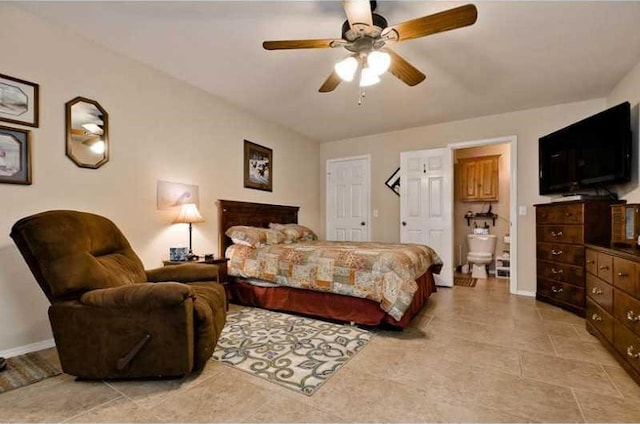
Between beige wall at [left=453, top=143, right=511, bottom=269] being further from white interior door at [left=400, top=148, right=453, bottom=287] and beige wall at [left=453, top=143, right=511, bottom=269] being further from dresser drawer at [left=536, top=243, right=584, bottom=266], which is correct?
dresser drawer at [left=536, top=243, right=584, bottom=266]

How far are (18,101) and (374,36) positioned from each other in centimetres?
255

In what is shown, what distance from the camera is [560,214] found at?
10.9 ft

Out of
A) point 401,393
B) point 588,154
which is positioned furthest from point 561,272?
point 401,393

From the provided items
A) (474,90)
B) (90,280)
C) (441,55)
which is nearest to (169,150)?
(90,280)

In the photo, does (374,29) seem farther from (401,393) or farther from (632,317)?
(632,317)

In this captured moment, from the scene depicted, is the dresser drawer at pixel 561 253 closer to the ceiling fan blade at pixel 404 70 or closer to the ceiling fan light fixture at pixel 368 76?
the ceiling fan blade at pixel 404 70

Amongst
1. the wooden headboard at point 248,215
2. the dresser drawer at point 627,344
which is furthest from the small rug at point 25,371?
the dresser drawer at point 627,344

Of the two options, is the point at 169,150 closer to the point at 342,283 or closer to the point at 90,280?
the point at 90,280

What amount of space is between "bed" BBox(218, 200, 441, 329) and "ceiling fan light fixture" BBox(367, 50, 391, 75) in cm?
172

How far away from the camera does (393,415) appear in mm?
1493

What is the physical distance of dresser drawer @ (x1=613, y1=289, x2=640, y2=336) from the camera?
179 cm

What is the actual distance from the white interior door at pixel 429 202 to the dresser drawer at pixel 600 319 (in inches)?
77.1

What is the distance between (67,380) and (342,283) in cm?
197

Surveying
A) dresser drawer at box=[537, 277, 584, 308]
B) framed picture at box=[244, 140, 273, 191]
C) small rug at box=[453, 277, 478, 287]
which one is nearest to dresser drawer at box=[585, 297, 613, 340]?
dresser drawer at box=[537, 277, 584, 308]
